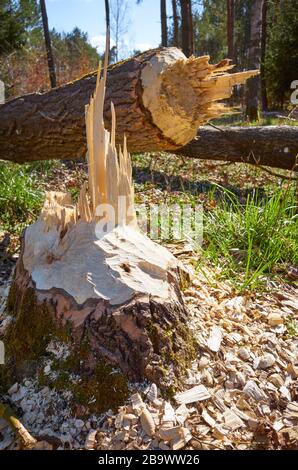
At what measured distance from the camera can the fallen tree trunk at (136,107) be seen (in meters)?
3.35

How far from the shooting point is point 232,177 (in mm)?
5859

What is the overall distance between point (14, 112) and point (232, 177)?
322cm

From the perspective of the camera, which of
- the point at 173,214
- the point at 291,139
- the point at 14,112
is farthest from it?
the point at 291,139

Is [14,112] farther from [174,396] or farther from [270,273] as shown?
[174,396]

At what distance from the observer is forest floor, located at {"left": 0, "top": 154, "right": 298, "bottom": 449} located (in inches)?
57.2

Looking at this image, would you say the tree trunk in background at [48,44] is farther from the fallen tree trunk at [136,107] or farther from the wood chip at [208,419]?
the wood chip at [208,419]

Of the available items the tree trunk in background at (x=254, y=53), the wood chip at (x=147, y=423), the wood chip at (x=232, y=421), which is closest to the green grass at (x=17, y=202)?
the wood chip at (x=147, y=423)

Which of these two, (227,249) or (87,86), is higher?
(87,86)

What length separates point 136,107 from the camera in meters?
3.49

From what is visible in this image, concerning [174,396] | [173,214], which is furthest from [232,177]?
[174,396]

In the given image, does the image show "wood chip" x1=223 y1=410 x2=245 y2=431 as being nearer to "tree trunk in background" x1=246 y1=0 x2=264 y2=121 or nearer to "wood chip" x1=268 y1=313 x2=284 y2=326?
"wood chip" x1=268 y1=313 x2=284 y2=326

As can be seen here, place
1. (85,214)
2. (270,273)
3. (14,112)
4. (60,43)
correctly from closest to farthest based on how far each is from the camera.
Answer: (85,214), (270,273), (14,112), (60,43)

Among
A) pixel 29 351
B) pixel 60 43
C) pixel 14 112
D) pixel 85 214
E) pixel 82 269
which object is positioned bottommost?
pixel 29 351

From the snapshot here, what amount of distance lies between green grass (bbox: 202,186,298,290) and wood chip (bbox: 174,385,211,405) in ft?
3.55
